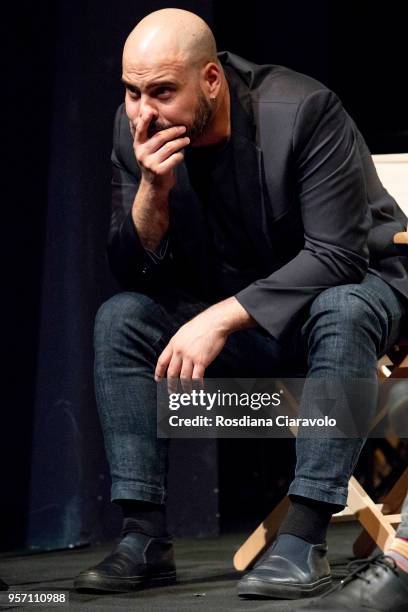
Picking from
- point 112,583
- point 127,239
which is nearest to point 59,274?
point 127,239

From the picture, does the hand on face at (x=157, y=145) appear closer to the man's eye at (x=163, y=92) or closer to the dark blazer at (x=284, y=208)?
the man's eye at (x=163, y=92)

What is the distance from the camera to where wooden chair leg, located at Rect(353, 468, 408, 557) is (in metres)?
2.98

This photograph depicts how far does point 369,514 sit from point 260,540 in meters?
0.31

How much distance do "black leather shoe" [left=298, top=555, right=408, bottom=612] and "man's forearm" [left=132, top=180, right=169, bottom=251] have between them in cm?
99

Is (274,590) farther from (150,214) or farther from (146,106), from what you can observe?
(146,106)

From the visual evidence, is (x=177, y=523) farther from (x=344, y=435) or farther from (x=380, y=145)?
(x=380, y=145)

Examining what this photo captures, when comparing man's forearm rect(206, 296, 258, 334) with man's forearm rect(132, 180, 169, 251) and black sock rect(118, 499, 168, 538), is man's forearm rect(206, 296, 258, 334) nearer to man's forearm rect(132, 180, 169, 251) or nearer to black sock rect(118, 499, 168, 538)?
man's forearm rect(132, 180, 169, 251)

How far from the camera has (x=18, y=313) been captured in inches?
147

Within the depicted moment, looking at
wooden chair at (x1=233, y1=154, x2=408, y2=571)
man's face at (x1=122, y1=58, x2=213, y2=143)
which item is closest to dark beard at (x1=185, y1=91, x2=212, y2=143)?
man's face at (x1=122, y1=58, x2=213, y2=143)

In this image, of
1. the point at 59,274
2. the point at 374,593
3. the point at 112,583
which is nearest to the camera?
the point at 374,593

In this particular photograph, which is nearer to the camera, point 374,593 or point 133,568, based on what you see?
point 374,593

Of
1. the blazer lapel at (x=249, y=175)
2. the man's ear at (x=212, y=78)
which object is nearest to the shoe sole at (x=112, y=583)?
the blazer lapel at (x=249, y=175)

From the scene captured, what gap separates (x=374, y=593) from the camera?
6.28 feet

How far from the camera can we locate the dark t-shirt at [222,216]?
2.64 metres
